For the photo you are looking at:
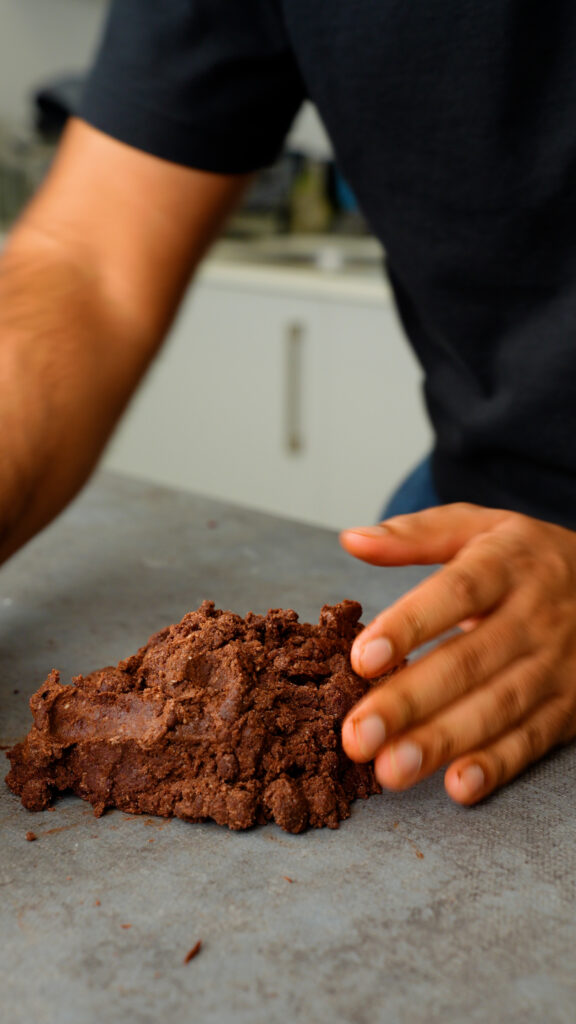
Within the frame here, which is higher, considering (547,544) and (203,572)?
(547,544)

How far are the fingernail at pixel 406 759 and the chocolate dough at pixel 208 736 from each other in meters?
0.05

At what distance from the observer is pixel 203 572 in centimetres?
103

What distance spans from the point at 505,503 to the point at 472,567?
477 mm

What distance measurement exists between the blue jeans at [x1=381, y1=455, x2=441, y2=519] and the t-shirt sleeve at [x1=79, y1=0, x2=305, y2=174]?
0.50m

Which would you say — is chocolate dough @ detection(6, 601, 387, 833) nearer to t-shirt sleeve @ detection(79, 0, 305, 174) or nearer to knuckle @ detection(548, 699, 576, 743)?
knuckle @ detection(548, 699, 576, 743)

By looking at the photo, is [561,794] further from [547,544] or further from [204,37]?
[204,37]

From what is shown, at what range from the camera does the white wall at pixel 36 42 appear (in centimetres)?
364

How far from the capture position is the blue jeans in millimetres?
1312

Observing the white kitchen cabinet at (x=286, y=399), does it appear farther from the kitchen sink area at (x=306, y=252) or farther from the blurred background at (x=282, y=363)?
the kitchen sink area at (x=306, y=252)

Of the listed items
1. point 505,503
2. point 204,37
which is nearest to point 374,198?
point 204,37

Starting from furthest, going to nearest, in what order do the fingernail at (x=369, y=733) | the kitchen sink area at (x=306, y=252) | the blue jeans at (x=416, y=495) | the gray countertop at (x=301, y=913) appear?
1. the kitchen sink area at (x=306, y=252)
2. the blue jeans at (x=416, y=495)
3. the fingernail at (x=369, y=733)
4. the gray countertop at (x=301, y=913)

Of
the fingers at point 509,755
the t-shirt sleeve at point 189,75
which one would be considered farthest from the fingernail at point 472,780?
the t-shirt sleeve at point 189,75

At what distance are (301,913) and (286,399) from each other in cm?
226

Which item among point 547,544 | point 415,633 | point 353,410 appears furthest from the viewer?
point 353,410
